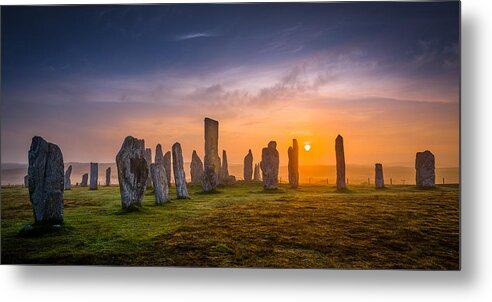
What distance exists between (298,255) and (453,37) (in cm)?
280

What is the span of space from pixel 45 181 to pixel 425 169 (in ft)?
13.6

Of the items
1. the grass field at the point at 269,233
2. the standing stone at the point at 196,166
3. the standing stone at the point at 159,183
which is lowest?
the grass field at the point at 269,233

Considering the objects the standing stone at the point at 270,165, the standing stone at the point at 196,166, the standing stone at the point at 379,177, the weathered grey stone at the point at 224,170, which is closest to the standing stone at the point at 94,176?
the standing stone at the point at 196,166

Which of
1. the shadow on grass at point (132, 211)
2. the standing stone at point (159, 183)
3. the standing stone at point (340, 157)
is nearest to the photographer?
the standing stone at point (340, 157)

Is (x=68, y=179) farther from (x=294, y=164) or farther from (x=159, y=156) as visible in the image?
(x=294, y=164)

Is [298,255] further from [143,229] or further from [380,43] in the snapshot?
[380,43]

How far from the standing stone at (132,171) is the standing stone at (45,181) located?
661mm

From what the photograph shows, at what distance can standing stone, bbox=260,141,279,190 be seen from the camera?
231 inches

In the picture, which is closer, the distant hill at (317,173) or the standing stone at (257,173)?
the distant hill at (317,173)

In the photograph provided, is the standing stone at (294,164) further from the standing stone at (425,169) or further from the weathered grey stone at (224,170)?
the standing stone at (425,169)

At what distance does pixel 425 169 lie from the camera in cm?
543

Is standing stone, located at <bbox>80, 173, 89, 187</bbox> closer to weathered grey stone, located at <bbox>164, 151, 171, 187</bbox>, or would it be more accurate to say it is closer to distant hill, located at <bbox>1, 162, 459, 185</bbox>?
distant hill, located at <bbox>1, 162, 459, 185</bbox>

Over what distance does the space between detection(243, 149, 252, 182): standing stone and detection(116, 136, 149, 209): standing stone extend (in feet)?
3.88

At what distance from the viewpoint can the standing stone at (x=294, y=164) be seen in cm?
571
